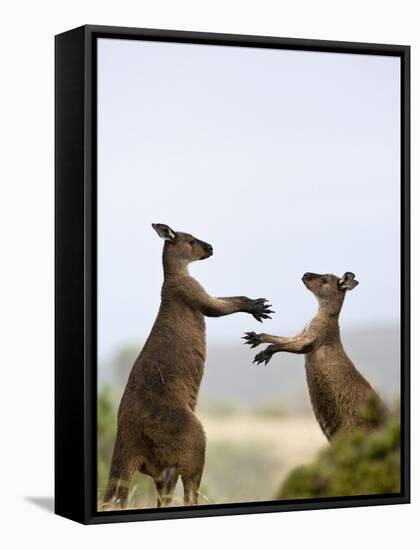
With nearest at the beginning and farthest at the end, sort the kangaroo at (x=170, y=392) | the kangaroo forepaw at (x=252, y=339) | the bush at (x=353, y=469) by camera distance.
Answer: the kangaroo at (x=170, y=392) < the kangaroo forepaw at (x=252, y=339) < the bush at (x=353, y=469)

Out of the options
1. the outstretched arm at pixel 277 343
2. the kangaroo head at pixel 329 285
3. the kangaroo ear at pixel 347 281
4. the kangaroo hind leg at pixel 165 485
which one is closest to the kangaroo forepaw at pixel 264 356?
the outstretched arm at pixel 277 343

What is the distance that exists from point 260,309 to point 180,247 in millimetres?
629

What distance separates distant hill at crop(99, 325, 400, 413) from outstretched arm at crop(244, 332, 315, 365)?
0.13 ft

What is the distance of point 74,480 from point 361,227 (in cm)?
233

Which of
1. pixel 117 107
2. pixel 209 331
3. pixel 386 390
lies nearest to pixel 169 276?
pixel 209 331

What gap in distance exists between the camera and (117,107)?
8828mm

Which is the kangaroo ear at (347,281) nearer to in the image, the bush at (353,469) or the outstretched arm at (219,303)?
the outstretched arm at (219,303)

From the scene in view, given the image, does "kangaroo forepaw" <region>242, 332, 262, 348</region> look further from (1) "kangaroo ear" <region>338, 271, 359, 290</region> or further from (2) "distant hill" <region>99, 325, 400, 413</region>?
(1) "kangaroo ear" <region>338, 271, 359, 290</region>

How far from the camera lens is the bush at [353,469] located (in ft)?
30.7

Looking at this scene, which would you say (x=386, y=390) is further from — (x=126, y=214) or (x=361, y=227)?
(x=126, y=214)

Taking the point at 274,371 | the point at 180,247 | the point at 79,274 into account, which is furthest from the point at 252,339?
the point at 79,274

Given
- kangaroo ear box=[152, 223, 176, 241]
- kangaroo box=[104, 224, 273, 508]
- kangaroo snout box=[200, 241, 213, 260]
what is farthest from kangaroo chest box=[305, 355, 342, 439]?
kangaroo ear box=[152, 223, 176, 241]

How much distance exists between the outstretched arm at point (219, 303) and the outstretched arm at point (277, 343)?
4.6 inches

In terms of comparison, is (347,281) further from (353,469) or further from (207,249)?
(353,469)
